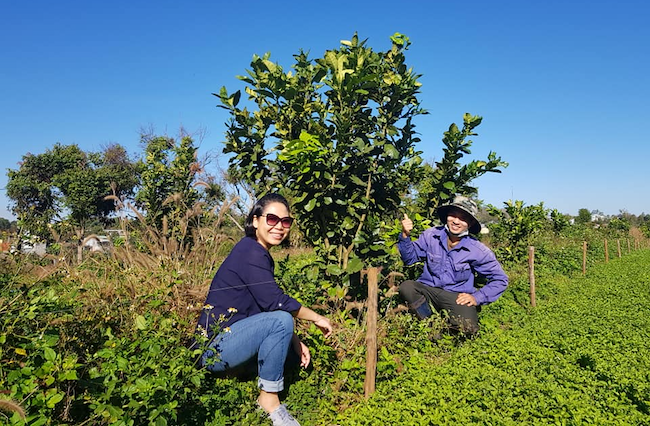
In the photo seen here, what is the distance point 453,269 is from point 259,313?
8.97ft

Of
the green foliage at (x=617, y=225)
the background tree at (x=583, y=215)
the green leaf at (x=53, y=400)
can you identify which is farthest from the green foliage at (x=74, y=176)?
the background tree at (x=583, y=215)

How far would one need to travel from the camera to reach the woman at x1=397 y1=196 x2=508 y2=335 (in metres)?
4.86

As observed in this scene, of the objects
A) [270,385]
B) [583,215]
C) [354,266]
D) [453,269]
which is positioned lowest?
[270,385]

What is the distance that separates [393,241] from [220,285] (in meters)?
1.93

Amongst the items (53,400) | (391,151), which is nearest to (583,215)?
(391,151)

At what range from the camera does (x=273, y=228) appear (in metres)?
3.34

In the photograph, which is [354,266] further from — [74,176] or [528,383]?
[74,176]

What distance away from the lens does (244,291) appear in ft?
10.4

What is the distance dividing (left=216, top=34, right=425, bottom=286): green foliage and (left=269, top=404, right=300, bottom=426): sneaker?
1629 mm

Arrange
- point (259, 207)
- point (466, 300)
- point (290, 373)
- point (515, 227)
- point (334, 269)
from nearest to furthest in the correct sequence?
point (259, 207), point (290, 373), point (334, 269), point (466, 300), point (515, 227)

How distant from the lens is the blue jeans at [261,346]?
9.86 feet

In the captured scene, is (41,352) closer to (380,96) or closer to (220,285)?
(220,285)

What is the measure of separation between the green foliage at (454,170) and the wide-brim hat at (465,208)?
0.39 feet

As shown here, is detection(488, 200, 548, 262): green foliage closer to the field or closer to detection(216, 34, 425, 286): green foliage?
the field
